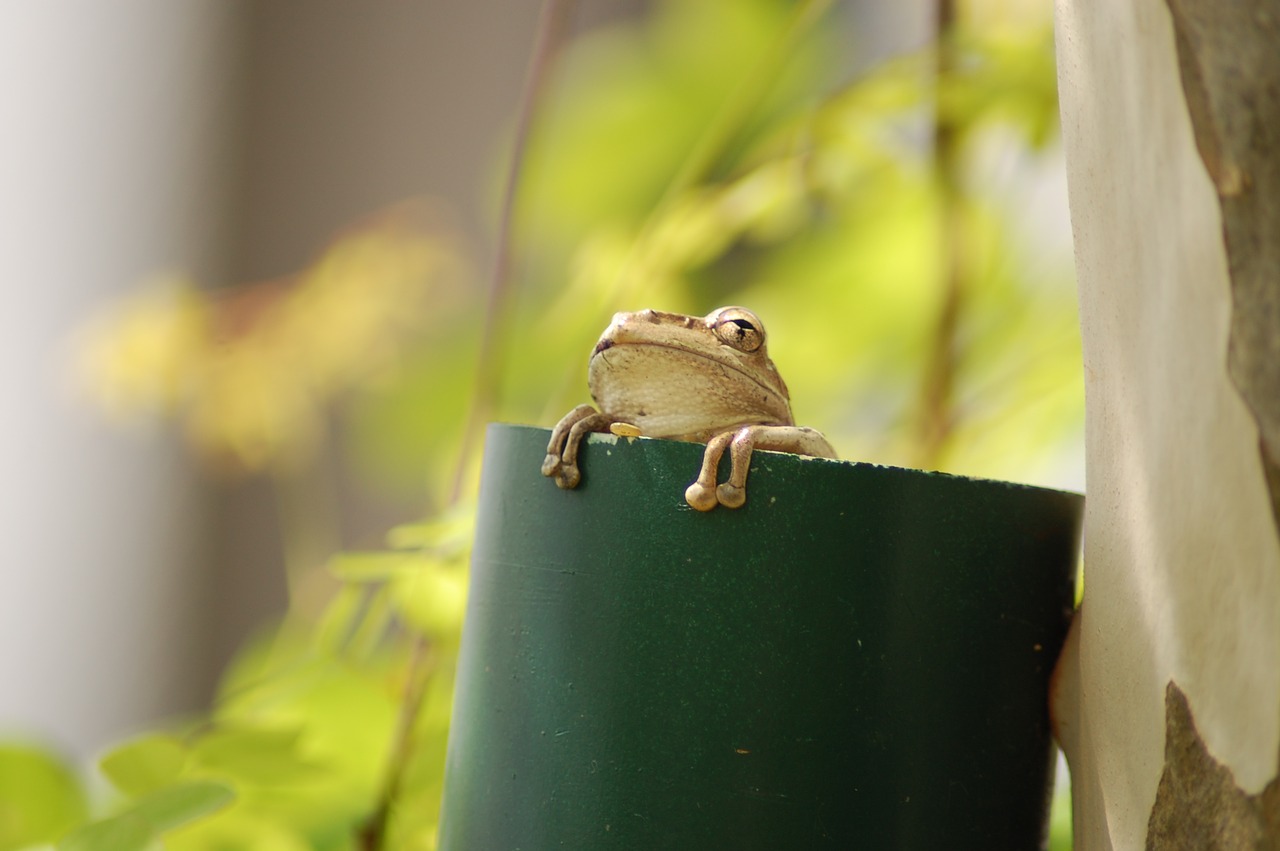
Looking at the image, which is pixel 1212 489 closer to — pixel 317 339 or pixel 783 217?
pixel 783 217

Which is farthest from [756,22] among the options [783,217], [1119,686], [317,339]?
[1119,686]

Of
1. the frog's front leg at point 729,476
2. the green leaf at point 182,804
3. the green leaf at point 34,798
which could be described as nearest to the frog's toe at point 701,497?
the frog's front leg at point 729,476

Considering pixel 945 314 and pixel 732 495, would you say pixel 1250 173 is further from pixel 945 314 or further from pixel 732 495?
pixel 945 314

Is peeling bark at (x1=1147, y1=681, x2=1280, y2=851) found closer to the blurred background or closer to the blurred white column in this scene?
the blurred background

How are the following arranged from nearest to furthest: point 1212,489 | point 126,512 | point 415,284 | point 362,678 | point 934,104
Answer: point 1212,489 → point 362,678 → point 934,104 → point 415,284 → point 126,512

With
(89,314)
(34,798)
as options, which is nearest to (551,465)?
(34,798)

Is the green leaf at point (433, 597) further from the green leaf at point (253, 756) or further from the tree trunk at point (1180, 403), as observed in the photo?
the tree trunk at point (1180, 403)

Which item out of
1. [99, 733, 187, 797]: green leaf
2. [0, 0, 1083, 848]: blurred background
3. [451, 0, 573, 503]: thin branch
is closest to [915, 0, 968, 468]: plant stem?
[0, 0, 1083, 848]: blurred background
